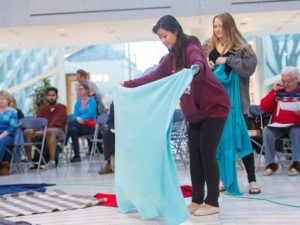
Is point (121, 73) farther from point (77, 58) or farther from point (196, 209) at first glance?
point (196, 209)

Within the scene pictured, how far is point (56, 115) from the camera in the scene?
791cm

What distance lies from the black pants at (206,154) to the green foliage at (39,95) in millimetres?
8889

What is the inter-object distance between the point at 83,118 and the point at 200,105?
492 cm

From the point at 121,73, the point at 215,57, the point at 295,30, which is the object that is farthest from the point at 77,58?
the point at 215,57

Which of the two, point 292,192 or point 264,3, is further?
point 264,3

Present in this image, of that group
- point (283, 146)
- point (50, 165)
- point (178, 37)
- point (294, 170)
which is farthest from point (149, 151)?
point (50, 165)

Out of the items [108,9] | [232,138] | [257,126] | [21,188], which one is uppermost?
[108,9]

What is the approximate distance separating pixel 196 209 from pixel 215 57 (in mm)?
1355

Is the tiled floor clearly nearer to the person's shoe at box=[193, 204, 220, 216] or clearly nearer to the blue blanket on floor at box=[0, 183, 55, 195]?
the person's shoe at box=[193, 204, 220, 216]

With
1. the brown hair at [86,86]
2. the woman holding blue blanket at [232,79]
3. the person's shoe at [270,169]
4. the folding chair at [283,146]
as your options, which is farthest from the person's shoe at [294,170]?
the brown hair at [86,86]

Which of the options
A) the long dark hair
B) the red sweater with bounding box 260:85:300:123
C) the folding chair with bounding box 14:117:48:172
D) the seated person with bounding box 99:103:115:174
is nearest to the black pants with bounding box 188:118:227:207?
the long dark hair

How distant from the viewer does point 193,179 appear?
3504mm

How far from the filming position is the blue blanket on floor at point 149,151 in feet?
10.2

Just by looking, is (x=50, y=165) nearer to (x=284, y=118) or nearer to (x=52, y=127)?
(x=52, y=127)
